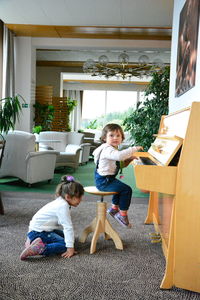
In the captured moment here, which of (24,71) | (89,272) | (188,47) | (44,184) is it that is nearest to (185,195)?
(89,272)

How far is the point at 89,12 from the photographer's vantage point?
271 inches

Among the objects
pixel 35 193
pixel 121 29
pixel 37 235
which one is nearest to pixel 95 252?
pixel 37 235

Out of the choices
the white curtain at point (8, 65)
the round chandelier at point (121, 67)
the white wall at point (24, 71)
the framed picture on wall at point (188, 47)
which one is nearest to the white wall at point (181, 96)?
the framed picture on wall at point (188, 47)

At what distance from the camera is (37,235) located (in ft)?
9.37

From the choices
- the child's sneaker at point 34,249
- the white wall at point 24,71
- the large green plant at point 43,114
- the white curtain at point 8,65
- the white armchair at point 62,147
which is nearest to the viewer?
the child's sneaker at point 34,249

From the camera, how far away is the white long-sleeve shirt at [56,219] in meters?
2.79

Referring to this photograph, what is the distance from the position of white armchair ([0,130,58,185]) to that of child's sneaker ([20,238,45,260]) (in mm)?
2962

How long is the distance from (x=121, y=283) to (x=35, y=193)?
3136 mm

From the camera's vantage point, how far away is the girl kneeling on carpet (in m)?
2.78

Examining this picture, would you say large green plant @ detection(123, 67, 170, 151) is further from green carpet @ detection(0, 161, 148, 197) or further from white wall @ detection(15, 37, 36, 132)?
white wall @ detection(15, 37, 36, 132)

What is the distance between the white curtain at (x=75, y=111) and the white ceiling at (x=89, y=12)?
30.4 ft

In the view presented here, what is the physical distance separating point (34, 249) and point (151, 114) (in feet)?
12.2

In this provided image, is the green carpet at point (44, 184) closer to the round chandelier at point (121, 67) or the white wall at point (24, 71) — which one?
the white wall at point (24, 71)

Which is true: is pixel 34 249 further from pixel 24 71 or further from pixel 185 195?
pixel 24 71
